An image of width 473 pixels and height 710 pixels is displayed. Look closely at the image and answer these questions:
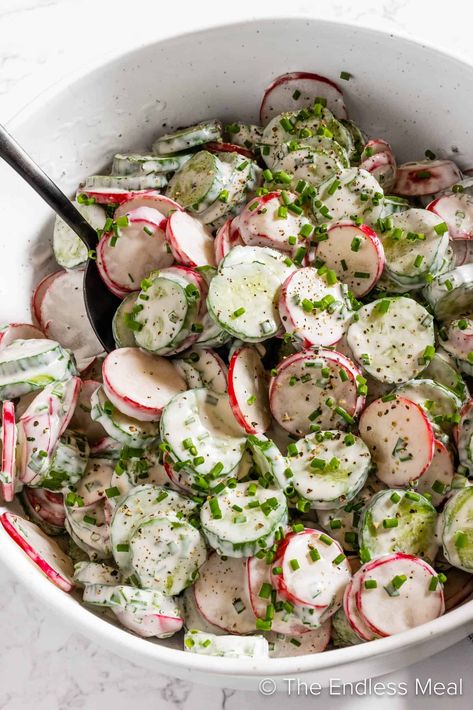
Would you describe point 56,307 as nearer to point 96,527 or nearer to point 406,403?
point 96,527

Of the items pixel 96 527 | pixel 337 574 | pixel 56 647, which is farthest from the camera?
pixel 56 647

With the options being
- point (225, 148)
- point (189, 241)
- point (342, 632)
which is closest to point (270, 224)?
point (189, 241)

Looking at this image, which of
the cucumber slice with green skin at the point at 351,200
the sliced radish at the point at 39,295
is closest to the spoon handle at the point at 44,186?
the sliced radish at the point at 39,295

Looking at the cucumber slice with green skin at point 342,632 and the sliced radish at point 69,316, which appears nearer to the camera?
the cucumber slice with green skin at point 342,632

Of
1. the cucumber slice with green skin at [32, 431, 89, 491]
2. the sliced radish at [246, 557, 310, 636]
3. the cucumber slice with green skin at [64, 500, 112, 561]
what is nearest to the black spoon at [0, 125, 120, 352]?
the cucumber slice with green skin at [32, 431, 89, 491]

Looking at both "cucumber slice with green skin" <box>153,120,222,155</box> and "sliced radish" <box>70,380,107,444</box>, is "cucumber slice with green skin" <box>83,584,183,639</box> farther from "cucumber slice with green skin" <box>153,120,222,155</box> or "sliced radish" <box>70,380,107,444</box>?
"cucumber slice with green skin" <box>153,120,222,155</box>

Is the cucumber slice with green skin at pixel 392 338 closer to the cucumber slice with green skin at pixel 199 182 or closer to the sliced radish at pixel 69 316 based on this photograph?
the cucumber slice with green skin at pixel 199 182

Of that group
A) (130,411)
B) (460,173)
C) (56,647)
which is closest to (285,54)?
(460,173)
